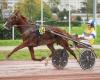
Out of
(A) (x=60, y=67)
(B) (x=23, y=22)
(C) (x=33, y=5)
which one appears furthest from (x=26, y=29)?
(C) (x=33, y=5)

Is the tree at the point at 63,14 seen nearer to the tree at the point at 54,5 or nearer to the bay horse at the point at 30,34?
the tree at the point at 54,5

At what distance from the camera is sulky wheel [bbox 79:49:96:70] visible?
17188 mm

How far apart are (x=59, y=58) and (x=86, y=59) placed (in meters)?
0.94

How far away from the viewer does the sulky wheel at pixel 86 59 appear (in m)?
17.2

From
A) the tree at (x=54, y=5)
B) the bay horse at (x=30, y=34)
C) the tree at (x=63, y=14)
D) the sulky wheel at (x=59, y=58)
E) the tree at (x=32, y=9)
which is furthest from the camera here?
the tree at (x=54, y=5)

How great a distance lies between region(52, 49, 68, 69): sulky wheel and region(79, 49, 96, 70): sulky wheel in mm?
678

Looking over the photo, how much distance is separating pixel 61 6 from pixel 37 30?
38.3m

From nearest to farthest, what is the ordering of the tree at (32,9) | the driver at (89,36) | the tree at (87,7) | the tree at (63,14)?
the driver at (89,36), the tree at (32,9), the tree at (63,14), the tree at (87,7)

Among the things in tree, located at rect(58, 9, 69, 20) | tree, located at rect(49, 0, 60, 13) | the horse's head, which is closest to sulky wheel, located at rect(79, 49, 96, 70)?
the horse's head

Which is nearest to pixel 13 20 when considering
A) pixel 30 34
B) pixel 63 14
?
pixel 30 34

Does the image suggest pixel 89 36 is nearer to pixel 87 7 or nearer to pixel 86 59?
pixel 86 59

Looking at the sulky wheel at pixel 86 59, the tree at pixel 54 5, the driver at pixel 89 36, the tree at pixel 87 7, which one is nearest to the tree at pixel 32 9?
the tree at pixel 54 5

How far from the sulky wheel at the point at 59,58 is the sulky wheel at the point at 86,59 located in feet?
2.22

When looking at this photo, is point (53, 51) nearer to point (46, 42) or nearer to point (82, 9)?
point (46, 42)
